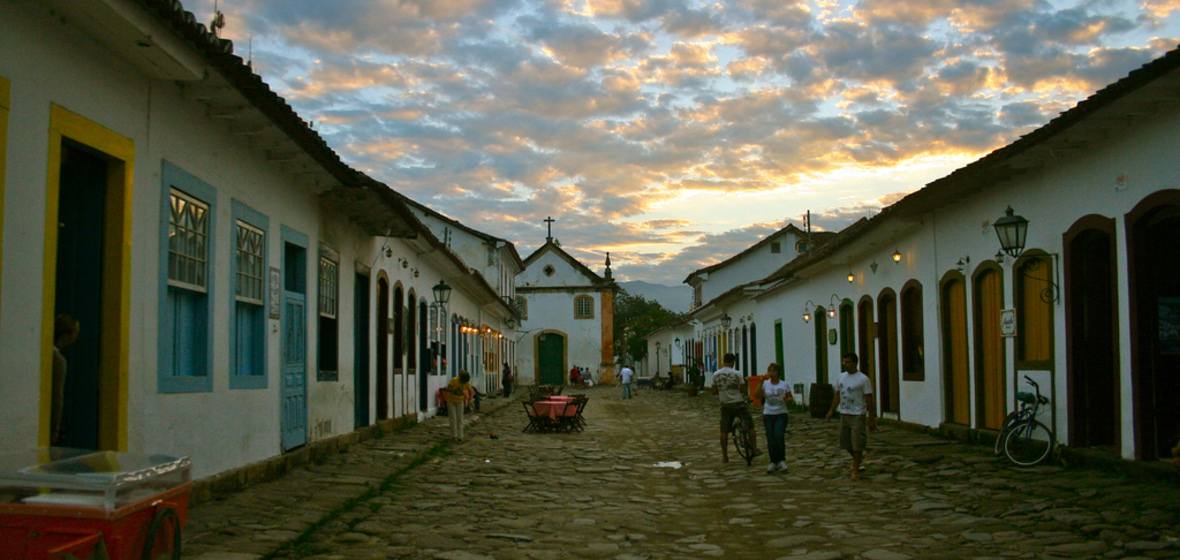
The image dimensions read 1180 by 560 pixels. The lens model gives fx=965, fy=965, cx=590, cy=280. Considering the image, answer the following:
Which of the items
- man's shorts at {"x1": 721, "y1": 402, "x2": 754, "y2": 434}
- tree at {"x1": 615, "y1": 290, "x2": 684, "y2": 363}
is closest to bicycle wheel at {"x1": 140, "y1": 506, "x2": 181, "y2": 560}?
man's shorts at {"x1": 721, "y1": 402, "x2": 754, "y2": 434}

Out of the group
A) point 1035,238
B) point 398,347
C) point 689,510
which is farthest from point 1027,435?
point 398,347

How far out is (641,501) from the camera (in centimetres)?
951

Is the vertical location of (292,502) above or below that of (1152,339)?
below

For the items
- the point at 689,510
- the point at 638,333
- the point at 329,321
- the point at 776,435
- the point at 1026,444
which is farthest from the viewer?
the point at 638,333

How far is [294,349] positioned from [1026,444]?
8.54 meters

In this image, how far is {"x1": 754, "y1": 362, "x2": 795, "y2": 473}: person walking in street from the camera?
11.8m

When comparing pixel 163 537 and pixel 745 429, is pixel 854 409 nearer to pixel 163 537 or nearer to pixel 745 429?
pixel 745 429

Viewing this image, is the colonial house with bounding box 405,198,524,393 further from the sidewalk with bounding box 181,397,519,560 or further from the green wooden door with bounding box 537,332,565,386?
the sidewalk with bounding box 181,397,519,560

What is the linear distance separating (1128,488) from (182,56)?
844cm

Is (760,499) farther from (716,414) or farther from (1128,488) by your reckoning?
(716,414)

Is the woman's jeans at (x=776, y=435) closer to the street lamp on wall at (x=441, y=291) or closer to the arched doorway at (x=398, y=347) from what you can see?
the arched doorway at (x=398, y=347)

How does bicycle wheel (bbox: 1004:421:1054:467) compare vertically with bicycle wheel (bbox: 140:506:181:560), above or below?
below

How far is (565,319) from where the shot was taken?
189ft

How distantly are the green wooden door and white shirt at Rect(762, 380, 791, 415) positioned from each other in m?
45.2
